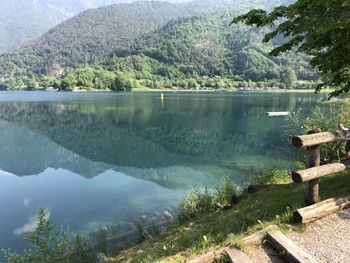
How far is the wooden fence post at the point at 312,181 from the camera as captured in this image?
10695mm

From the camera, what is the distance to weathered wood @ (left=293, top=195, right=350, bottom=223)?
10.5 m

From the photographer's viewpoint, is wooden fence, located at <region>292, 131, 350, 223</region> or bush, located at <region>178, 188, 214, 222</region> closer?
wooden fence, located at <region>292, 131, 350, 223</region>

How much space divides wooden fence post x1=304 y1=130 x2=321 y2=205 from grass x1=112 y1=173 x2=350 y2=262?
0.73 m

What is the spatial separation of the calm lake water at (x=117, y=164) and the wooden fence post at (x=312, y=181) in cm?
1293

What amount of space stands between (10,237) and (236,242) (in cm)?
1664

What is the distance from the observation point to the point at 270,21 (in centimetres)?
1359

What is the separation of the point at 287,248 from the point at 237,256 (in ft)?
4.18

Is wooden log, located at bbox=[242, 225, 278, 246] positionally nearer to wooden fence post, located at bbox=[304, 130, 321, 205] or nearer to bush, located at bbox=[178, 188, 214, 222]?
wooden fence post, located at bbox=[304, 130, 321, 205]

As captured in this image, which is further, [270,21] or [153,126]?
[153,126]

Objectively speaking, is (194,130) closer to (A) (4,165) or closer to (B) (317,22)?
(A) (4,165)

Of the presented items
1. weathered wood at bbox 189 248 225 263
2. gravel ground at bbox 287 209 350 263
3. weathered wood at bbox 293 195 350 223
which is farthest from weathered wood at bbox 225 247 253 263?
weathered wood at bbox 293 195 350 223

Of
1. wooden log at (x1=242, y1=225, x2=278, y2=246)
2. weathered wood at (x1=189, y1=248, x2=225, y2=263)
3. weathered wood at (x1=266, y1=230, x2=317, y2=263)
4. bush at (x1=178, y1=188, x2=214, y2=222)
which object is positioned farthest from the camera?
bush at (x1=178, y1=188, x2=214, y2=222)

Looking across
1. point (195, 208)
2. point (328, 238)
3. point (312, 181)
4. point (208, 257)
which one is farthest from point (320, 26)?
point (195, 208)

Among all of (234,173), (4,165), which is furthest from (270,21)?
(4,165)
